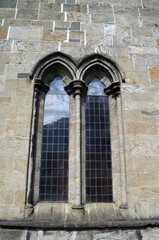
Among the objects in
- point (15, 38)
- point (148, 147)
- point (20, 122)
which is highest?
point (15, 38)

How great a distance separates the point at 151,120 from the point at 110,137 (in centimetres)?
112

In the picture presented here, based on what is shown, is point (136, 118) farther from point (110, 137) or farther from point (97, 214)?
point (97, 214)

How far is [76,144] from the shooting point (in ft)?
14.6

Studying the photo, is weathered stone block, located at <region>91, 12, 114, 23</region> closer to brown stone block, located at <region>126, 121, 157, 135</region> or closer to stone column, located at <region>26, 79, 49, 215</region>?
stone column, located at <region>26, 79, 49, 215</region>

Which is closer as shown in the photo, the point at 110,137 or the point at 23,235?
the point at 23,235

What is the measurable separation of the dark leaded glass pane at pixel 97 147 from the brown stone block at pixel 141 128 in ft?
1.87

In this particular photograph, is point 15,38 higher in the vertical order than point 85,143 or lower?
higher

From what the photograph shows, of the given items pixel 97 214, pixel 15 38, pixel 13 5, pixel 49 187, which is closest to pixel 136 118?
pixel 97 214

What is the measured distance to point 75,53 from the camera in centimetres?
514

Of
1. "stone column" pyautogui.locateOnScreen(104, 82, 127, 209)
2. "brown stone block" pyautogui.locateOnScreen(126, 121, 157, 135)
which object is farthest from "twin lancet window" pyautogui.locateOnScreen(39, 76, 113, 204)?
"brown stone block" pyautogui.locateOnScreen(126, 121, 157, 135)

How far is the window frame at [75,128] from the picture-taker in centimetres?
405

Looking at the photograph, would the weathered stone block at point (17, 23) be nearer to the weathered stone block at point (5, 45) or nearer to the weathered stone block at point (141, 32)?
the weathered stone block at point (5, 45)

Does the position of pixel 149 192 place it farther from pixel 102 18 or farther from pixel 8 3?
pixel 8 3

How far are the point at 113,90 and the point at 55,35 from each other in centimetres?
233
